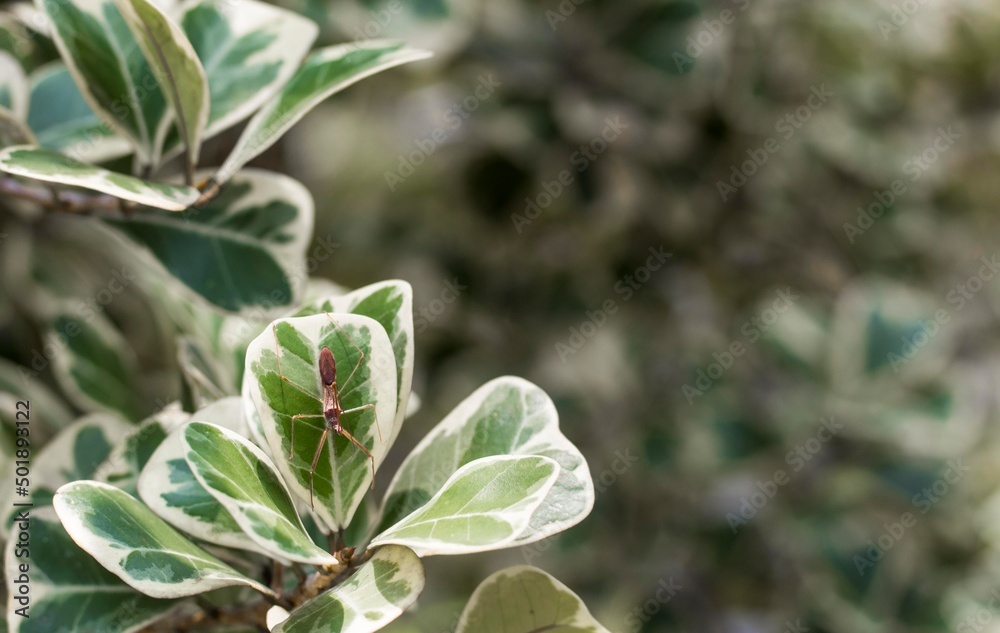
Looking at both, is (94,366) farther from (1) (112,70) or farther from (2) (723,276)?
(2) (723,276)

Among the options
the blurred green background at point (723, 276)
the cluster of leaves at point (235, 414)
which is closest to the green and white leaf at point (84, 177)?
the cluster of leaves at point (235, 414)

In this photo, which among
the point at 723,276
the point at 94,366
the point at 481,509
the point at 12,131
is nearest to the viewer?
Result: the point at 481,509

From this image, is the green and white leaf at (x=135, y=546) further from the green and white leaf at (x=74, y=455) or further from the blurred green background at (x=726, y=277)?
the blurred green background at (x=726, y=277)

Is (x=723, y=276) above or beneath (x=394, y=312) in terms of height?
beneath

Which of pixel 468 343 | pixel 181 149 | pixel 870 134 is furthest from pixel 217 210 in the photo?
pixel 870 134

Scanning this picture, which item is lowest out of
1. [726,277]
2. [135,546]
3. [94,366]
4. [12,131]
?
[726,277]

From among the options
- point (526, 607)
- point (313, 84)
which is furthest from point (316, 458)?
point (313, 84)
